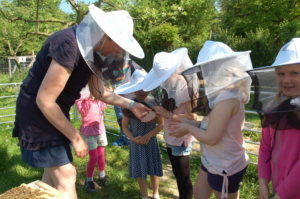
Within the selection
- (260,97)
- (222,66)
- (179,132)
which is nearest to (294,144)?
(260,97)

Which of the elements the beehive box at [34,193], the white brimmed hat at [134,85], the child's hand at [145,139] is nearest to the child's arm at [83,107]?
the white brimmed hat at [134,85]

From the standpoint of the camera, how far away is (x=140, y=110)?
8.62ft

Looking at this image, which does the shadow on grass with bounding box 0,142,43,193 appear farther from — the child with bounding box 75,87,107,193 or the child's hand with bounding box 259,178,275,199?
the child's hand with bounding box 259,178,275,199

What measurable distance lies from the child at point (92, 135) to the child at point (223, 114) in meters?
1.75

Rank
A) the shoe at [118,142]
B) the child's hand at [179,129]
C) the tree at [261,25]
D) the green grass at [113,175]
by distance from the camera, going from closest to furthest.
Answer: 1. the child's hand at [179,129]
2. the green grass at [113,175]
3. the shoe at [118,142]
4. the tree at [261,25]

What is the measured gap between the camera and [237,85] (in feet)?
6.59

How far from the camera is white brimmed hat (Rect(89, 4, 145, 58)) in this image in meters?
1.79

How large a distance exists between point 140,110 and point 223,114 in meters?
0.95

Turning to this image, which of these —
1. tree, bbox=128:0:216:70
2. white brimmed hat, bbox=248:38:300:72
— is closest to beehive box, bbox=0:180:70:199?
white brimmed hat, bbox=248:38:300:72

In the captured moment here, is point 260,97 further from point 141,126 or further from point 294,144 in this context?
point 141,126

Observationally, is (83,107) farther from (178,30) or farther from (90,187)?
(178,30)

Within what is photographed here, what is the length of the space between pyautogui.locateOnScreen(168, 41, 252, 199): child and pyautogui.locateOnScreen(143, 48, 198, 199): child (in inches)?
9.7

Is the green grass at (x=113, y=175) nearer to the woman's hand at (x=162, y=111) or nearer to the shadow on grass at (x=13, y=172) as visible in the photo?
the shadow on grass at (x=13, y=172)

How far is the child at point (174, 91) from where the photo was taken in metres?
2.34
